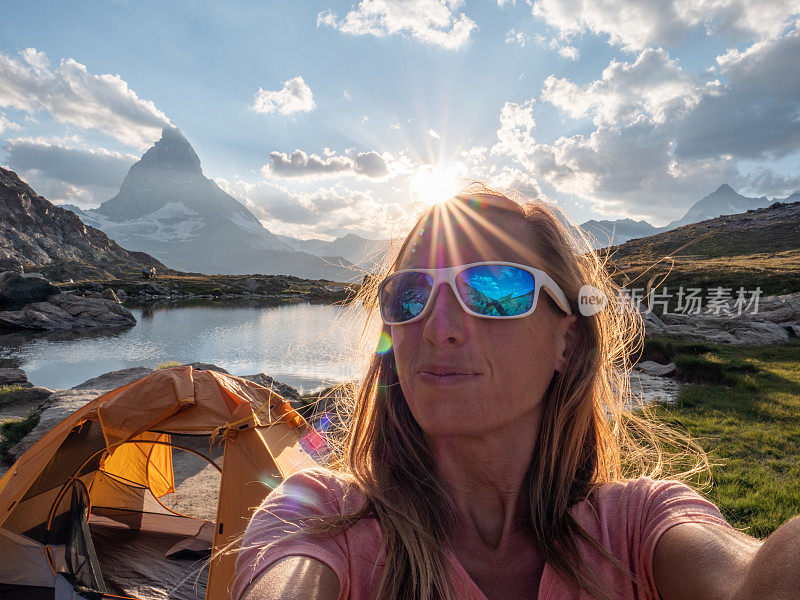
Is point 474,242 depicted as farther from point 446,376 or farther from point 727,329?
point 727,329

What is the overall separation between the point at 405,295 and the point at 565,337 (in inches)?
31.6

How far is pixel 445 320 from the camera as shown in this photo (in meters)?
1.80

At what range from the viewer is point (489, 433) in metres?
1.79

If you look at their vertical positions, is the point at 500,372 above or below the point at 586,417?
above

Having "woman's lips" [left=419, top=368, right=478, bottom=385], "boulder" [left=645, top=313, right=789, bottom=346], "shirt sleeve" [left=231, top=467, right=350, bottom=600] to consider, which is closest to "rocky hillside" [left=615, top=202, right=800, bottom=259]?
"boulder" [left=645, top=313, right=789, bottom=346]

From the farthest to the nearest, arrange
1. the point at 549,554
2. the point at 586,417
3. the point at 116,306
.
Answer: the point at 116,306 < the point at 586,417 < the point at 549,554

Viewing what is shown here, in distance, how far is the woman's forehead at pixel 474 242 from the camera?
1953mm

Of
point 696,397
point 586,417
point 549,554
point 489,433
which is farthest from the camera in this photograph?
point 696,397

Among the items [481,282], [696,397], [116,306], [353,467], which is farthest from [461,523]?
[116,306]

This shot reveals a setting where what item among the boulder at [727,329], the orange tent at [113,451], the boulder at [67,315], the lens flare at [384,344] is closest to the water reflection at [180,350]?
the boulder at [67,315]

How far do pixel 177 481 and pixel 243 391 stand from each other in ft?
14.4

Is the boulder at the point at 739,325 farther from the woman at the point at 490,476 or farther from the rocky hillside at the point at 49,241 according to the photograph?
the rocky hillside at the point at 49,241

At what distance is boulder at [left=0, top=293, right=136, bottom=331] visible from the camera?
3125cm

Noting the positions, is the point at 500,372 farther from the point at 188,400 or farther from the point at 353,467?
the point at 188,400
